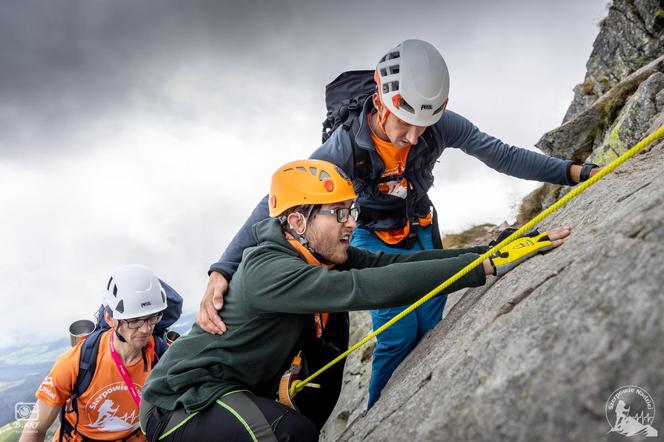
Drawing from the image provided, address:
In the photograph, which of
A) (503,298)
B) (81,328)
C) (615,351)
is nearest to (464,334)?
(503,298)

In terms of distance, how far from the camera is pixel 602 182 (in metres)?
4.83

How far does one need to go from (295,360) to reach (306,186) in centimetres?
210

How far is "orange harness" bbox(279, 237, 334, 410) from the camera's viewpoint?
14.6 feet

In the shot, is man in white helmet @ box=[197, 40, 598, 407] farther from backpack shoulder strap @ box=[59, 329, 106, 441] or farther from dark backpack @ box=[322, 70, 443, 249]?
backpack shoulder strap @ box=[59, 329, 106, 441]

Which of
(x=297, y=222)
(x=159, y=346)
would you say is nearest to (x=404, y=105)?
(x=297, y=222)

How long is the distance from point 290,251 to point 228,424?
1.70m

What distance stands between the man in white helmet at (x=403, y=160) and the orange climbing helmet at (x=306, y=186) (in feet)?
1.76

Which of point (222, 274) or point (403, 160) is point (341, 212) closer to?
point (222, 274)

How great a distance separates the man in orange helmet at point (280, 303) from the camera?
3.75m

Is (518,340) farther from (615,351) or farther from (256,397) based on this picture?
(256,397)

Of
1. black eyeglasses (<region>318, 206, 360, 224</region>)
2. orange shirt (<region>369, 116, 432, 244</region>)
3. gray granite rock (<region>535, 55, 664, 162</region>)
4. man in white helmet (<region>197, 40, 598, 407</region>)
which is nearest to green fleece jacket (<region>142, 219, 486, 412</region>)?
black eyeglasses (<region>318, 206, 360, 224</region>)

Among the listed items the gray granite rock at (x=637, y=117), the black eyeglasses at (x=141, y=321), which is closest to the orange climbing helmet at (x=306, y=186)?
the black eyeglasses at (x=141, y=321)

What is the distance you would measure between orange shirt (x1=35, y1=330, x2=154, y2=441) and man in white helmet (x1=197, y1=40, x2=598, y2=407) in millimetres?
→ 3840

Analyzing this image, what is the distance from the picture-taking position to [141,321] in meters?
7.62
